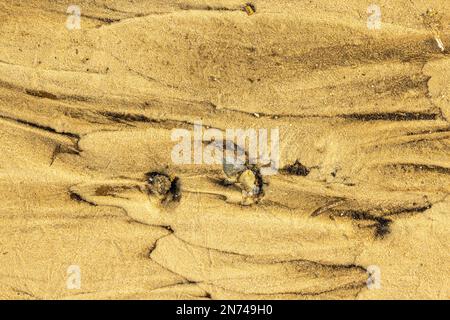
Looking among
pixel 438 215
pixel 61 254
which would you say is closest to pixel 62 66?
pixel 61 254

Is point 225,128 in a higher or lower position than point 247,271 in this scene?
higher

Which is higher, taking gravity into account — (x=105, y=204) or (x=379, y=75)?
(x=379, y=75)

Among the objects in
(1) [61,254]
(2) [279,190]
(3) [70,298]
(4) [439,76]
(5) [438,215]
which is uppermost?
(4) [439,76]

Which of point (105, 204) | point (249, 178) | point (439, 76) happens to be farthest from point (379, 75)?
point (105, 204)

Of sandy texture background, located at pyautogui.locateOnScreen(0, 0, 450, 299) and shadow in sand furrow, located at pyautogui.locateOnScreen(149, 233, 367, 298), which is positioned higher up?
sandy texture background, located at pyautogui.locateOnScreen(0, 0, 450, 299)

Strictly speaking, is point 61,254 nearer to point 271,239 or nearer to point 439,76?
point 271,239

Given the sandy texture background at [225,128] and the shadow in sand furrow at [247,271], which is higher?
the sandy texture background at [225,128]
